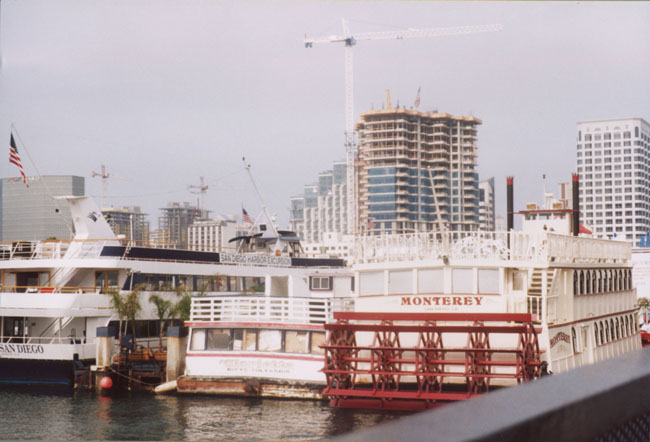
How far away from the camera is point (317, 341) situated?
58.9ft

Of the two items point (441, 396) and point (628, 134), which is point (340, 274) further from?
point (628, 134)

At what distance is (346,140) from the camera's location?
422 ft

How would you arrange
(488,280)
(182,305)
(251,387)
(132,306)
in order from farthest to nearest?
(182,305)
(132,306)
(251,387)
(488,280)

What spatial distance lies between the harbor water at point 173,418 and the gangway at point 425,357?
0.50 meters

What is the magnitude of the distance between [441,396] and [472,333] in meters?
1.45

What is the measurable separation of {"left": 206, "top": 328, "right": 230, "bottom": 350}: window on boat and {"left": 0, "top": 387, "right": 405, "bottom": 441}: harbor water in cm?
124

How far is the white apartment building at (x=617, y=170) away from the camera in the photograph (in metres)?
33.2

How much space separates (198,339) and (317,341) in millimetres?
2791

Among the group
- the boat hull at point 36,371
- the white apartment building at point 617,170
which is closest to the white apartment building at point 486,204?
the white apartment building at point 617,170

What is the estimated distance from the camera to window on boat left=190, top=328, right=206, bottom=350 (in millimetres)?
18859

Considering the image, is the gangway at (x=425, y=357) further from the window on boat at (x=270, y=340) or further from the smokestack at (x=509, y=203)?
the smokestack at (x=509, y=203)

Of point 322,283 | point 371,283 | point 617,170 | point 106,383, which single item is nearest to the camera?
point 371,283

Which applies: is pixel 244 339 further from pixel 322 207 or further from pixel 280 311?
pixel 322 207

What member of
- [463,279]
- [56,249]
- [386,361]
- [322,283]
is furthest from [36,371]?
[463,279]
